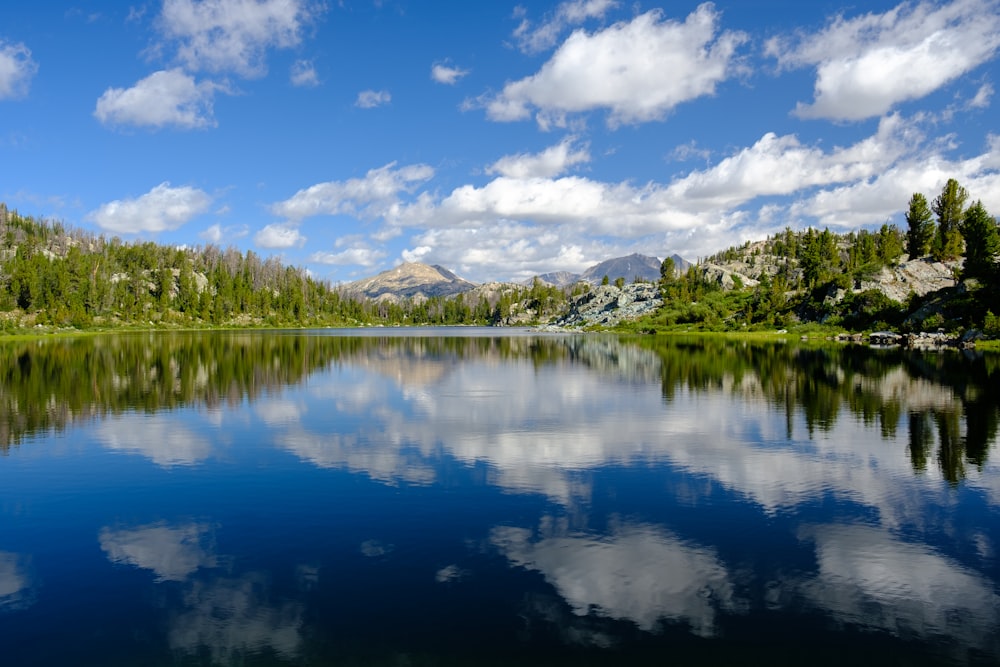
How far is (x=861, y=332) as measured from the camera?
126062mm

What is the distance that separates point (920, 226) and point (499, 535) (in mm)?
167117

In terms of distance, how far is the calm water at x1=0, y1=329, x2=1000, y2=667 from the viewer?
12.0 metres

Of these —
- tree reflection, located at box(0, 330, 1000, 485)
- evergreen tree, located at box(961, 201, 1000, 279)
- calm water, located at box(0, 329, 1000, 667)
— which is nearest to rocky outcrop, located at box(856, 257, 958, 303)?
evergreen tree, located at box(961, 201, 1000, 279)

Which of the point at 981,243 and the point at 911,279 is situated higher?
the point at 981,243

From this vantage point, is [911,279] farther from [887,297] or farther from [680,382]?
[680,382]

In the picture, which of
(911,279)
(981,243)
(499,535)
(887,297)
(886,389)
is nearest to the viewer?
(499,535)

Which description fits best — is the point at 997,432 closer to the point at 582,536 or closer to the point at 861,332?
the point at 582,536

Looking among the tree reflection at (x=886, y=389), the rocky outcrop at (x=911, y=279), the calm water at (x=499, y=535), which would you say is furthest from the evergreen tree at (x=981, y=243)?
the calm water at (x=499, y=535)

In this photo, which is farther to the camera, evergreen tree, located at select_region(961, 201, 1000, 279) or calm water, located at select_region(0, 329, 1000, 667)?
evergreen tree, located at select_region(961, 201, 1000, 279)

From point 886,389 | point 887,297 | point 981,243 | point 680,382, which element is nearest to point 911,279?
point 887,297

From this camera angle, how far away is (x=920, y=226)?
488 feet

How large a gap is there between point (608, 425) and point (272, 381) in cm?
3206

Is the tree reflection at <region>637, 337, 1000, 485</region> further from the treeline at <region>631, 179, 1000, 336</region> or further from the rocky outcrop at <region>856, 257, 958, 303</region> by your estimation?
the rocky outcrop at <region>856, 257, 958, 303</region>

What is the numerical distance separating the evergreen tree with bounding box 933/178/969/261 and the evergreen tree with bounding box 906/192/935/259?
91.4 inches
